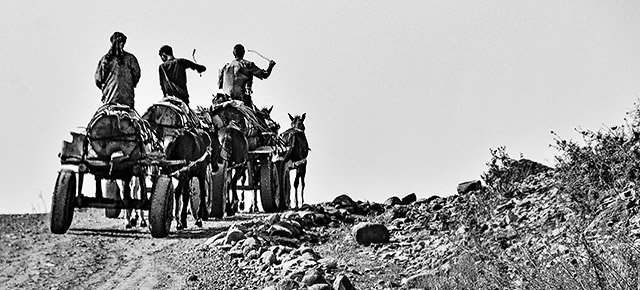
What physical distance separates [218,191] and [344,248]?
7193 mm

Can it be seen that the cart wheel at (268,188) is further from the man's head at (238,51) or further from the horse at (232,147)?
the man's head at (238,51)

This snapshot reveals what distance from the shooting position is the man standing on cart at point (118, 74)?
1608cm

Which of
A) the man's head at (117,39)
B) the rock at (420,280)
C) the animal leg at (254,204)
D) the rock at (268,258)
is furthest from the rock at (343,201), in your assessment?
the rock at (420,280)

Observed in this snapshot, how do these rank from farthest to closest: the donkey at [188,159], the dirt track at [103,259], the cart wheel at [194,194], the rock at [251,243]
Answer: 1. the cart wheel at [194,194]
2. the donkey at [188,159]
3. the rock at [251,243]
4. the dirt track at [103,259]

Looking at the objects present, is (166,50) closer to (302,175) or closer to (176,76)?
(176,76)

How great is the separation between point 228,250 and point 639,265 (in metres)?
6.41

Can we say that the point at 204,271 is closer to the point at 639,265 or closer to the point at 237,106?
the point at 639,265

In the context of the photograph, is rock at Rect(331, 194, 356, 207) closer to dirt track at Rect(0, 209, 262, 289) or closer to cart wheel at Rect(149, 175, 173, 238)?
dirt track at Rect(0, 209, 262, 289)

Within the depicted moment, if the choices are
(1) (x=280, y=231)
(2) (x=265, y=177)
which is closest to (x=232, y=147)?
(2) (x=265, y=177)

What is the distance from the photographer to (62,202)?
49.3ft

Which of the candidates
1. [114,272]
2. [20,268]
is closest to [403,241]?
[114,272]

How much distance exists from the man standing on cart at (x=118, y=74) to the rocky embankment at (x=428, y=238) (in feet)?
12.1

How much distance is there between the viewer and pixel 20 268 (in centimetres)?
1169

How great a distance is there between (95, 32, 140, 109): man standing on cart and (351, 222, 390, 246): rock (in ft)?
18.0
